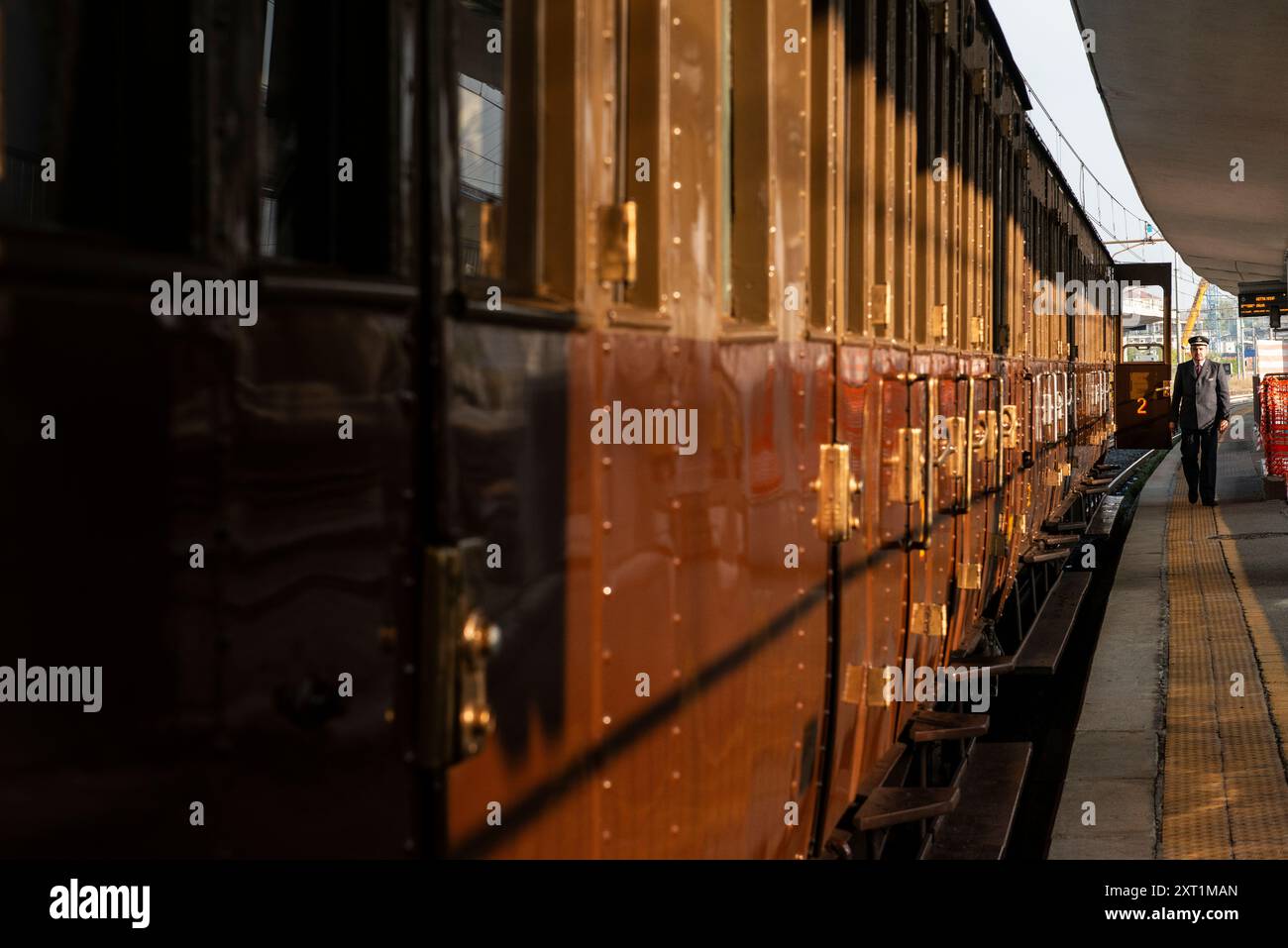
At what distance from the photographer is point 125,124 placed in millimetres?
1461

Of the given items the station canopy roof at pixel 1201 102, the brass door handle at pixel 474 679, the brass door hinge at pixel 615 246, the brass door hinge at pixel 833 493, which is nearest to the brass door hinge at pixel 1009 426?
the brass door hinge at pixel 833 493

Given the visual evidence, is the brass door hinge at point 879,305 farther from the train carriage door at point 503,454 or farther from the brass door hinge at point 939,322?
the train carriage door at point 503,454

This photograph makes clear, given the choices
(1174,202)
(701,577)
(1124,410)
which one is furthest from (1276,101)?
(701,577)

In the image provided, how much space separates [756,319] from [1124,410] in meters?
23.3

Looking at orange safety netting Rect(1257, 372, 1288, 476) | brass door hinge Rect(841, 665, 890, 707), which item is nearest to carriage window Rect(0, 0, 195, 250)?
brass door hinge Rect(841, 665, 890, 707)

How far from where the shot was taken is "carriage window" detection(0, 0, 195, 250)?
1448 millimetres

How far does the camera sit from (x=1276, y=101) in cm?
1750

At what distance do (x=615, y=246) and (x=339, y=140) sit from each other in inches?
24.8

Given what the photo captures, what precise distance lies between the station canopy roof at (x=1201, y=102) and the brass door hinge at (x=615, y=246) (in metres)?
13.3

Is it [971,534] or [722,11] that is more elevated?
[722,11]

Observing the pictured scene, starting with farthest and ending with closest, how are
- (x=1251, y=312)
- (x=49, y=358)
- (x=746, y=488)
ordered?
(x=1251, y=312) → (x=746, y=488) → (x=49, y=358)

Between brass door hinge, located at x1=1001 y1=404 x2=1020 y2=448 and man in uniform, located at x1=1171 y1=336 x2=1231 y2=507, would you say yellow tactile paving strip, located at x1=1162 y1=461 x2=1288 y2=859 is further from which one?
man in uniform, located at x1=1171 y1=336 x2=1231 y2=507

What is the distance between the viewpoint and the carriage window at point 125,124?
145 cm

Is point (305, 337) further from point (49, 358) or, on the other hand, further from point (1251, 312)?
point (1251, 312)
